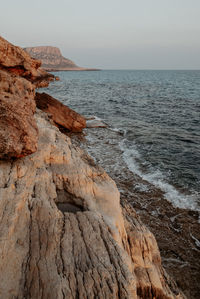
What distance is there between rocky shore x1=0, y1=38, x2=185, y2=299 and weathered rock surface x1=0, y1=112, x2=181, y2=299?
2 centimetres

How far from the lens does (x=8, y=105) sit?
21.4 feet

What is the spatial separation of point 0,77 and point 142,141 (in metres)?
13.3

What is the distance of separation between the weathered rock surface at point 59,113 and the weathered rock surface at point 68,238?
469 inches

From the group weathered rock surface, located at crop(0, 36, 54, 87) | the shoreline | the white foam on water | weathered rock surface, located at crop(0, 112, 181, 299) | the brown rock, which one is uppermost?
weathered rock surface, located at crop(0, 36, 54, 87)

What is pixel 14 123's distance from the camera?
21.1 ft

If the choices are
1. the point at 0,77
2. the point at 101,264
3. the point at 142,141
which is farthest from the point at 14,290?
the point at 142,141

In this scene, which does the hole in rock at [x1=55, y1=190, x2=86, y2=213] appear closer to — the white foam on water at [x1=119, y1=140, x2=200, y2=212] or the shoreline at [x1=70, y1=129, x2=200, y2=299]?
the shoreline at [x1=70, y1=129, x2=200, y2=299]

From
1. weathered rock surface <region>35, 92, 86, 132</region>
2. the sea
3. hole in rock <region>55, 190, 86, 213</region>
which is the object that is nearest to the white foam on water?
the sea

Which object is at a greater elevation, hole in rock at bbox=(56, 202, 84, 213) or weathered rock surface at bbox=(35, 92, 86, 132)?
weathered rock surface at bbox=(35, 92, 86, 132)

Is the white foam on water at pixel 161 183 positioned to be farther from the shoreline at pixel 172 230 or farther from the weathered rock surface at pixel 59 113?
the weathered rock surface at pixel 59 113

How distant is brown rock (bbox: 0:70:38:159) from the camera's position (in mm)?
6102

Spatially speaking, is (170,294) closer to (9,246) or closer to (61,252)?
(61,252)

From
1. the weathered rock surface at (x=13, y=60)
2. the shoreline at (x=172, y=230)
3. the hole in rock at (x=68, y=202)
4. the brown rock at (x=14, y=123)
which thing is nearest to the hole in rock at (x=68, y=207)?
the hole in rock at (x=68, y=202)

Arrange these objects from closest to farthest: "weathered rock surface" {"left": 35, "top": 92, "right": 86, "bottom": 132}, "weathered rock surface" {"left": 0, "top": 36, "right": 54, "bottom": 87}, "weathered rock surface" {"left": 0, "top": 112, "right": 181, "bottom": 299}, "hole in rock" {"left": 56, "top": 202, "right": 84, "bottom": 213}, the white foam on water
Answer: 1. "weathered rock surface" {"left": 0, "top": 112, "right": 181, "bottom": 299}
2. "hole in rock" {"left": 56, "top": 202, "right": 84, "bottom": 213}
3. "weathered rock surface" {"left": 0, "top": 36, "right": 54, "bottom": 87}
4. the white foam on water
5. "weathered rock surface" {"left": 35, "top": 92, "right": 86, "bottom": 132}
